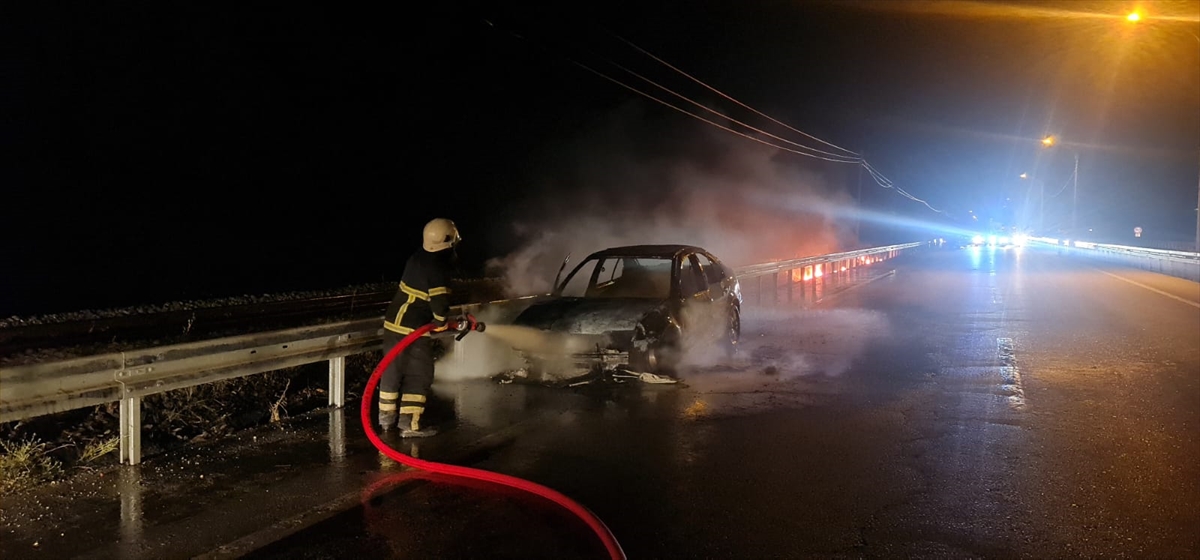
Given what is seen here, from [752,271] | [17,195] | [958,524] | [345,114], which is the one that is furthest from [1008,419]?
[345,114]

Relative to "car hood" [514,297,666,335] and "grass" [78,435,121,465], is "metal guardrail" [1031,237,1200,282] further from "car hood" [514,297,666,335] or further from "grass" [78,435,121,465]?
"grass" [78,435,121,465]

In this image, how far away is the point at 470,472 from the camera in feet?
17.8

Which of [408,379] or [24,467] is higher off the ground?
[408,379]

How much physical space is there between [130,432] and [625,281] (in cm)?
642

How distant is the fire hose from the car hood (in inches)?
70.4

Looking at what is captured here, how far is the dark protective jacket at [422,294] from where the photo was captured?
647 cm

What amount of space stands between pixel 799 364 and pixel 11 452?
7.58m

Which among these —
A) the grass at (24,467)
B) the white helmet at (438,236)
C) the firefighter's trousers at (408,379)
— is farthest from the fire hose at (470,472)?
the grass at (24,467)

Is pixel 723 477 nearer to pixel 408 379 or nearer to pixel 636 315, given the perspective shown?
pixel 408 379

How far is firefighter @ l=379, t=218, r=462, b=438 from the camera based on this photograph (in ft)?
21.4

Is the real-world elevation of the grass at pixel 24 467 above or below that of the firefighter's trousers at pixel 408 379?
below

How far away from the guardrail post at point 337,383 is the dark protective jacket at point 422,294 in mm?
1170

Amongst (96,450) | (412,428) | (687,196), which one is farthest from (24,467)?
(687,196)

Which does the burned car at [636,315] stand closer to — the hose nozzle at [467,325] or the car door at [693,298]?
the car door at [693,298]
